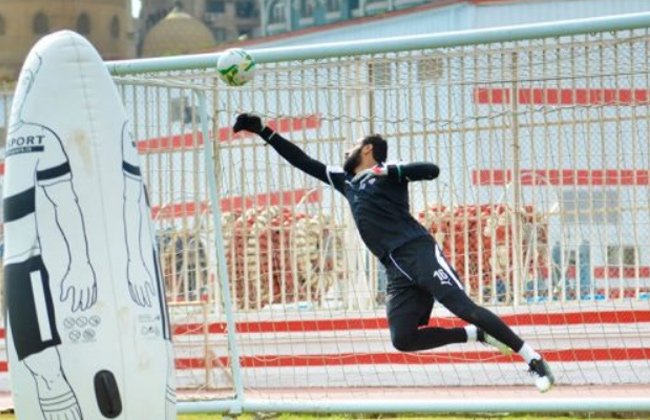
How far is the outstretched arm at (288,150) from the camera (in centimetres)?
1058

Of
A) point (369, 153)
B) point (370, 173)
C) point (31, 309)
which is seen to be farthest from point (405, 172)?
point (31, 309)

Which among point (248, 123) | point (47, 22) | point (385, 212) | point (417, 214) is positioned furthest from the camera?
point (47, 22)

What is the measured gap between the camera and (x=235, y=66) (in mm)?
10250

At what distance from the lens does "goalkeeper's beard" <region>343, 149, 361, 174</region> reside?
413 inches

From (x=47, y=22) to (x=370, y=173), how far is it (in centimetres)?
4773

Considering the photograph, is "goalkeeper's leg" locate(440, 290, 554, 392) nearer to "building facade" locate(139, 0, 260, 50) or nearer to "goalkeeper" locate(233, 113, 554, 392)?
"goalkeeper" locate(233, 113, 554, 392)

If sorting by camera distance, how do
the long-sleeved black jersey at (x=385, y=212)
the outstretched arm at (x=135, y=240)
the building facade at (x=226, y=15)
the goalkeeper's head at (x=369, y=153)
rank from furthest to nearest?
the building facade at (x=226, y=15) < the goalkeeper's head at (x=369, y=153) < the long-sleeved black jersey at (x=385, y=212) < the outstretched arm at (x=135, y=240)

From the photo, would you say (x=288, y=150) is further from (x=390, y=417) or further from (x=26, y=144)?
(x=26, y=144)

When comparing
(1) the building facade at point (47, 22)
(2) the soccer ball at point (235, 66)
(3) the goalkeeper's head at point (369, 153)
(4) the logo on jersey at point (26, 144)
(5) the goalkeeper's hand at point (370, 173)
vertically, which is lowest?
(5) the goalkeeper's hand at point (370, 173)

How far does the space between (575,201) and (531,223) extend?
0.32m

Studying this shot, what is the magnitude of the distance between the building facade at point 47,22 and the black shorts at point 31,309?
158ft

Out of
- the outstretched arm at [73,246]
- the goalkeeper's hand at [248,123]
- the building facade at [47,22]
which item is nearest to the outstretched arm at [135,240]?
the outstretched arm at [73,246]

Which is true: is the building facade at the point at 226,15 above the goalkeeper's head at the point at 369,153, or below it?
above

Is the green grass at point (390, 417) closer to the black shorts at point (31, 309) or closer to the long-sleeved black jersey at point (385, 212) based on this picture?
the long-sleeved black jersey at point (385, 212)
